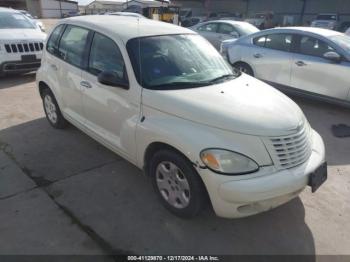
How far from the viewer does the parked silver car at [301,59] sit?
6.01m

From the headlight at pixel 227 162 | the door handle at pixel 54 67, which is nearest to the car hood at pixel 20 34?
the door handle at pixel 54 67

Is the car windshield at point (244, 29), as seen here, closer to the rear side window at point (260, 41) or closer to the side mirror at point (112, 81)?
the rear side window at point (260, 41)

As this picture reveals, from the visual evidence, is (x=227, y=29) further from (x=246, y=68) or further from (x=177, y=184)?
(x=177, y=184)

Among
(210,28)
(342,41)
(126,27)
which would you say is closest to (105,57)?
(126,27)

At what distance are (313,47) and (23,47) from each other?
662 centimetres

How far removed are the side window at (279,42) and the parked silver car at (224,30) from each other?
11.5 ft

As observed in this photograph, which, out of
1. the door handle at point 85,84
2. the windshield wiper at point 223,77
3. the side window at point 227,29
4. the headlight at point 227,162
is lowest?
the side window at point 227,29

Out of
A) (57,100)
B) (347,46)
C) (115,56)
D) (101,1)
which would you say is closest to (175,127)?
(115,56)

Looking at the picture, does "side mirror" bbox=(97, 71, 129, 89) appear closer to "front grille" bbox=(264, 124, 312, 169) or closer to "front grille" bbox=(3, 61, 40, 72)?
"front grille" bbox=(264, 124, 312, 169)

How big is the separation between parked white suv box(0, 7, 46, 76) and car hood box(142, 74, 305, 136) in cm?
590

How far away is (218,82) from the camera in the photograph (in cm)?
348

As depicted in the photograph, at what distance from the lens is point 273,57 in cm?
688

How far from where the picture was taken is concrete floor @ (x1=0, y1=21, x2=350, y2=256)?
2.80m

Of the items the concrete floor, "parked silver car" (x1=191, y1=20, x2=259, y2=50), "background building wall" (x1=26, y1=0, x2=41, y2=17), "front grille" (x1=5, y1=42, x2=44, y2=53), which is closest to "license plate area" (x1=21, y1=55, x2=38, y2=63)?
"front grille" (x1=5, y1=42, x2=44, y2=53)
